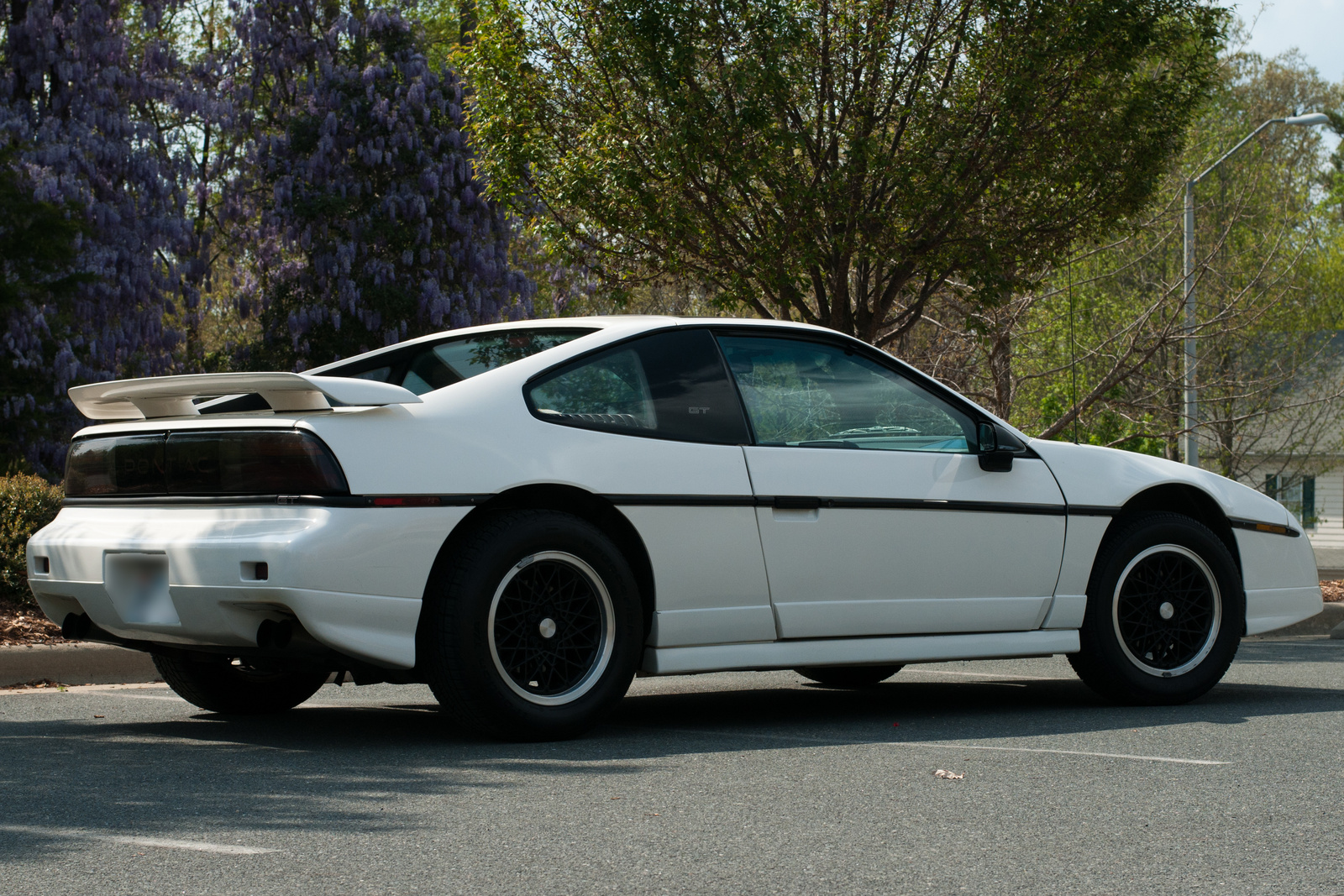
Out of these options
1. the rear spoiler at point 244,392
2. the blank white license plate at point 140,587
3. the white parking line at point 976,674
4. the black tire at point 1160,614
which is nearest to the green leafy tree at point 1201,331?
the white parking line at point 976,674

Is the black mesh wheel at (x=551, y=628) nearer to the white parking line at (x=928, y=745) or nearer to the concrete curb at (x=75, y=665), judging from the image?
the white parking line at (x=928, y=745)

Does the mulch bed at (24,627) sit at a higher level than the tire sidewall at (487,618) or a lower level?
lower

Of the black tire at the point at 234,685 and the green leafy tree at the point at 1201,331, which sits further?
the green leafy tree at the point at 1201,331

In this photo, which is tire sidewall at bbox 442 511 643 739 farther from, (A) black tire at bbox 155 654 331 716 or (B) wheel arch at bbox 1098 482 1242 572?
(B) wheel arch at bbox 1098 482 1242 572

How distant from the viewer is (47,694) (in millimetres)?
7320

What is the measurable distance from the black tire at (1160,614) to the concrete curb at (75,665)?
470 centimetres

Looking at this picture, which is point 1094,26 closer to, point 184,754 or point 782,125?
point 782,125

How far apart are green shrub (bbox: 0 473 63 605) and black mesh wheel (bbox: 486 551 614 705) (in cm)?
473

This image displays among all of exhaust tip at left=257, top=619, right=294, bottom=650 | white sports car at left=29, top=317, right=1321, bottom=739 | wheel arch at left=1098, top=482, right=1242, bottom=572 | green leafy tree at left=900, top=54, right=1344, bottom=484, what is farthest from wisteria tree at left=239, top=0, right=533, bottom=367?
exhaust tip at left=257, top=619, right=294, bottom=650

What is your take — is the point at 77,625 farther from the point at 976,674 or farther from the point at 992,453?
the point at 976,674

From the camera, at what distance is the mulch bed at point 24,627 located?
8281mm

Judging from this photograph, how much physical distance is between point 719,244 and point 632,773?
7.79 m

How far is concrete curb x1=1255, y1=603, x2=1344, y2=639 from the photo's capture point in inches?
464

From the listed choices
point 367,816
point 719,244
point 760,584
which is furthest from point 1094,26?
point 367,816
